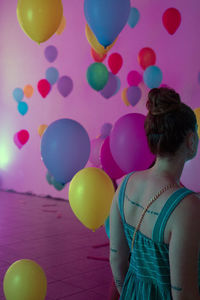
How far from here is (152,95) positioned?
949 mm

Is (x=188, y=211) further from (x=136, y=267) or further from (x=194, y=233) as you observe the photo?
(x=136, y=267)

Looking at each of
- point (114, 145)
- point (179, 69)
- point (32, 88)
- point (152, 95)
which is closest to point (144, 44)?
point (179, 69)

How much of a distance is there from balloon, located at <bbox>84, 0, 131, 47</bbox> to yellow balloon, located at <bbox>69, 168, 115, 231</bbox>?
105cm

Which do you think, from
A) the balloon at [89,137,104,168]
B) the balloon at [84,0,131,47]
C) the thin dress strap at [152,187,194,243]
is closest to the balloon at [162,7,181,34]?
the balloon at [84,0,131,47]

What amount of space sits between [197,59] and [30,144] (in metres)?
3.45

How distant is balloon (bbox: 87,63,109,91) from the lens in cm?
384

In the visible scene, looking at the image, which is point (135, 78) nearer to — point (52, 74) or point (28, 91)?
point (52, 74)

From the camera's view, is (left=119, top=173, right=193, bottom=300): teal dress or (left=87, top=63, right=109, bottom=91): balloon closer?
(left=119, top=173, right=193, bottom=300): teal dress

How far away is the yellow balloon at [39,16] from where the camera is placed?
2678 mm

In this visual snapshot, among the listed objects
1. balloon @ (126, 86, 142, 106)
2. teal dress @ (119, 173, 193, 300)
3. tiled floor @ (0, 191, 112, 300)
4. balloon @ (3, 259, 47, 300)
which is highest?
balloon @ (126, 86, 142, 106)

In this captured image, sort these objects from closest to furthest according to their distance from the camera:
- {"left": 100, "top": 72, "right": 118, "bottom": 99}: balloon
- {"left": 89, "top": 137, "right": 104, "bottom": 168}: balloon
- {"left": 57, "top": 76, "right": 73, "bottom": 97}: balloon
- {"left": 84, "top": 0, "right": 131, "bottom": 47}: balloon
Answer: {"left": 84, "top": 0, "right": 131, "bottom": 47}: balloon < {"left": 89, "top": 137, "right": 104, "bottom": 168}: balloon < {"left": 100, "top": 72, "right": 118, "bottom": 99}: balloon < {"left": 57, "top": 76, "right": 73, "bottom": 97}: balloon

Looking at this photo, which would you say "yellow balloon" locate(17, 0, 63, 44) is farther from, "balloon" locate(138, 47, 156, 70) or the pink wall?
the pink wall

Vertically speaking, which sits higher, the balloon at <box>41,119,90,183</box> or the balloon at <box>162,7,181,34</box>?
the balloon at <box>162,7,181,34</box>

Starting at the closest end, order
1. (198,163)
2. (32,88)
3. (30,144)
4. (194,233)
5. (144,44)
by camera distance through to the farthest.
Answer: (194,233) < (198,163) < (144,44) < (32,88) < (30,144)
